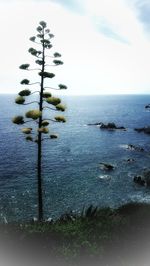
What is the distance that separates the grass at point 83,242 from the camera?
14688mm

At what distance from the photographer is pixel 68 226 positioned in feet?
60.3

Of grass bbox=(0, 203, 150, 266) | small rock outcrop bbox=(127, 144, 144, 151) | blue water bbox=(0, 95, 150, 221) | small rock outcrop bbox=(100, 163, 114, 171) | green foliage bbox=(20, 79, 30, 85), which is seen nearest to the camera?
grass bbox=(0, 203, 150, 266)

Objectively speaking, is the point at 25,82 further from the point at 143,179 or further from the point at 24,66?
the point at 143,179

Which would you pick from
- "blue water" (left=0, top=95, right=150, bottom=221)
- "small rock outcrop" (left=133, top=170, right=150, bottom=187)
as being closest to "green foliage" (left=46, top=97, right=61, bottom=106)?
"blue water" (left=0, top=95, right=150, bottom=221)

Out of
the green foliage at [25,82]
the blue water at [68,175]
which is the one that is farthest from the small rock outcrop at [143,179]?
the green foliage at [25,82]

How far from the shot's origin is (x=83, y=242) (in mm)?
15500

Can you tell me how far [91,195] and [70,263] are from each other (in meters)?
37.7

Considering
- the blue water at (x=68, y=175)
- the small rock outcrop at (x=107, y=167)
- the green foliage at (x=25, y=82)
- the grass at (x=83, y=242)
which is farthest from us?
the small rock outcrop at (x=107, y=167)

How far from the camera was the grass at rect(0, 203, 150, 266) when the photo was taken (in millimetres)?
14688

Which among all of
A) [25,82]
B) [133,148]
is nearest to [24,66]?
[25,82]

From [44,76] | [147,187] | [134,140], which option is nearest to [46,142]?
[134,140]

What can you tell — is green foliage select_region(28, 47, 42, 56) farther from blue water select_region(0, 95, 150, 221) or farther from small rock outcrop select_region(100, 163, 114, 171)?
small rock outcrop select_region(100, 163, 114, 171)

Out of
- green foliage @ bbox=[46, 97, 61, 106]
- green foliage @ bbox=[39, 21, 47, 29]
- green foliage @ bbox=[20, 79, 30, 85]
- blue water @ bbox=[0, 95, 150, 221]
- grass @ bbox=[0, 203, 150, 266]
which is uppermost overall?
green foliage @ bbox=[39, 21, 47, 29]

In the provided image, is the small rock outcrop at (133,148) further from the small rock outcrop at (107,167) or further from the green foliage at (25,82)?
the green foliage at (25,82)
